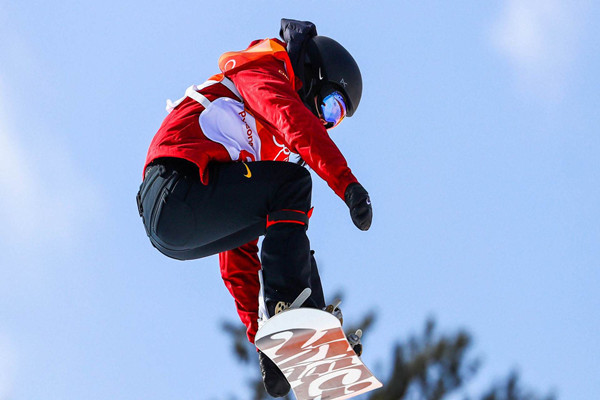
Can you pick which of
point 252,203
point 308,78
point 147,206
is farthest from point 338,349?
point 308,78

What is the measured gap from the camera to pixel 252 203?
12.7 ft

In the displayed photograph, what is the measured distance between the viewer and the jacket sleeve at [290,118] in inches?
142

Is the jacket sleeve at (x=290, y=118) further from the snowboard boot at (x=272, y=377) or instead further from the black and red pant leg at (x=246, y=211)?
the snowboard boot at (x=272, y=377)

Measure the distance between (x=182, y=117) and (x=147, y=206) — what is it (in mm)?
499

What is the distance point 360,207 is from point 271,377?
3.61 feet

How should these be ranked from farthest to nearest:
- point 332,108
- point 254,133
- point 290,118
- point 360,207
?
point 332,108 → point 254,133 → point 290,118 → point 360,207

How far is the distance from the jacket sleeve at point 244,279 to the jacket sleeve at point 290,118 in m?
0.77

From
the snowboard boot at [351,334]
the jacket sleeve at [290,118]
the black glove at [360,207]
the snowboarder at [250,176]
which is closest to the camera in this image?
the black glove at [360,207]

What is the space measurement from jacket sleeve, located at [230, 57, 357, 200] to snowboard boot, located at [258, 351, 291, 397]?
1.00 meters

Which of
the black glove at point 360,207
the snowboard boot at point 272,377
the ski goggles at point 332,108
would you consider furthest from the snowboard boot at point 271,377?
the ski goggles at point 332,108

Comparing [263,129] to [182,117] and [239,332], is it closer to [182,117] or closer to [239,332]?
[182,117]

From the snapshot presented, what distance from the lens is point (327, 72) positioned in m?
4.61

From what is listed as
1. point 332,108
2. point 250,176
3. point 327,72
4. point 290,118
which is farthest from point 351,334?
point 327,72

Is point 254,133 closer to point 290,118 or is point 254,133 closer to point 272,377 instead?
point 290,118
